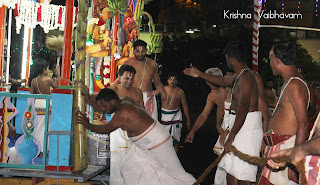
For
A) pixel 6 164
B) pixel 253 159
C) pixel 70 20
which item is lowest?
pixel 6 164

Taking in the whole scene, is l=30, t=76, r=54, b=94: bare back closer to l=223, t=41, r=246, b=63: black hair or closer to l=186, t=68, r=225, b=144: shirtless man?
l=186, t=68, r=225, b=144: shirtless man

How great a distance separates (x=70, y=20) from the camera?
7020mm

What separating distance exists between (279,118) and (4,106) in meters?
3.83

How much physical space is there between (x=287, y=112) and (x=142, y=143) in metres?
1.91

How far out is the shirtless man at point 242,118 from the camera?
20.0ft

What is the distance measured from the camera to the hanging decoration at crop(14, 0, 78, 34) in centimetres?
1093

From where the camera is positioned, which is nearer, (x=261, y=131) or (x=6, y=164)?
(x=261, y=131)

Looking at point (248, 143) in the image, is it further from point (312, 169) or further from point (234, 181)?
point (312, 169)

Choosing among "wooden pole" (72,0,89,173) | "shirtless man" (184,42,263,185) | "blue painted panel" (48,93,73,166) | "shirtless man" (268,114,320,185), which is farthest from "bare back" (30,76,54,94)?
"shirtless man" (268,114,320,185)

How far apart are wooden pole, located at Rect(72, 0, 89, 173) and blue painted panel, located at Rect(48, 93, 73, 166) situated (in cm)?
11

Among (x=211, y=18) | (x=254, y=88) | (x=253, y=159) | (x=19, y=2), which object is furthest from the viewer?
(x=211, y=18)

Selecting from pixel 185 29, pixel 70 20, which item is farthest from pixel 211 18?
pixel 70 20

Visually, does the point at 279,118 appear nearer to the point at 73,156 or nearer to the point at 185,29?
the point at 73,156

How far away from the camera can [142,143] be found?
618cm
